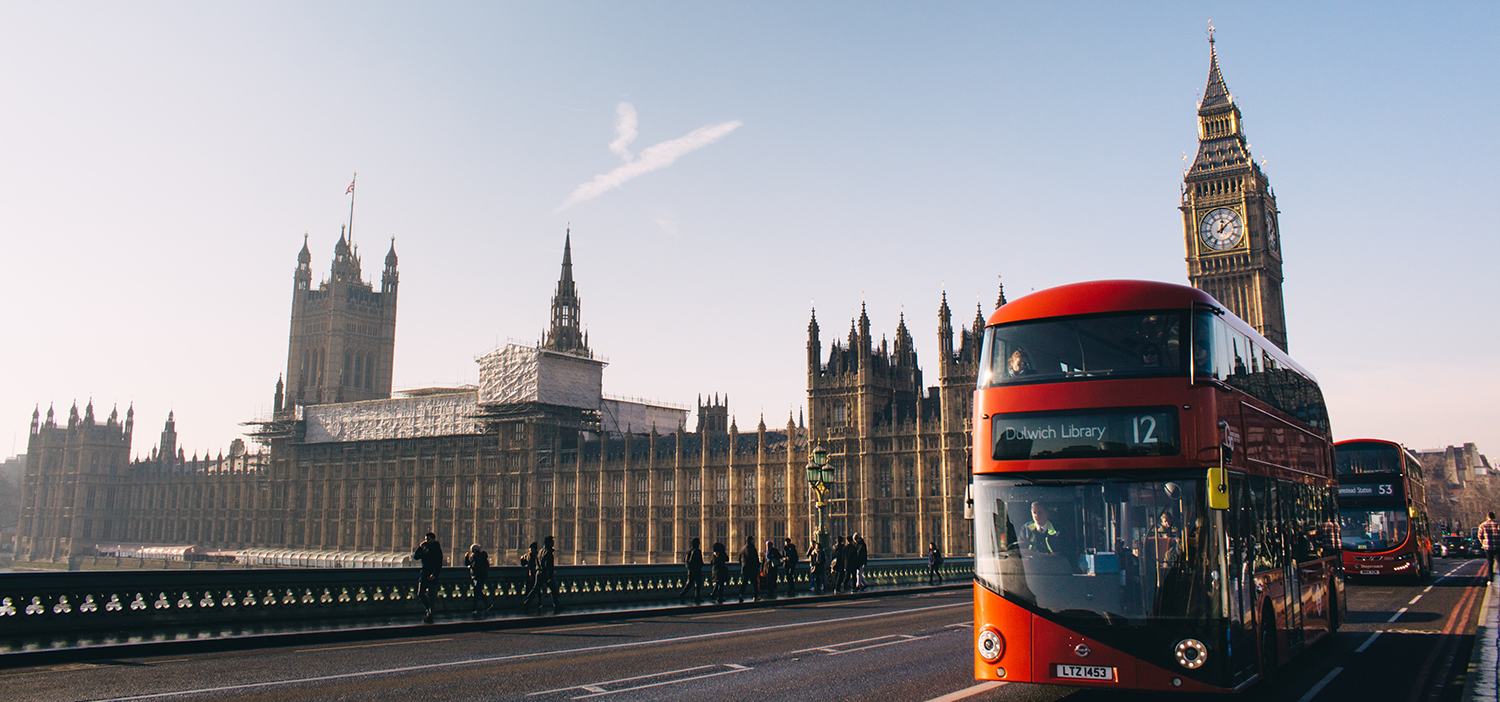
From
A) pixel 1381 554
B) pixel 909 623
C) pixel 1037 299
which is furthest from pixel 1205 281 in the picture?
pixel 1037 299

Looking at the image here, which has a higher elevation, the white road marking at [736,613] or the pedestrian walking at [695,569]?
the pedestrian walking at [695,569]

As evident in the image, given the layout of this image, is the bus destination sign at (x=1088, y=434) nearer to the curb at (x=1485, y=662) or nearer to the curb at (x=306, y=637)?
the curb at (x=1485, y=662)

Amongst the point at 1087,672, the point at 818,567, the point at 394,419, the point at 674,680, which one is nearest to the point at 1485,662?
the point at 1087,672

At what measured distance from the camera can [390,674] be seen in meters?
12.5

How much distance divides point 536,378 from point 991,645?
7779 cm

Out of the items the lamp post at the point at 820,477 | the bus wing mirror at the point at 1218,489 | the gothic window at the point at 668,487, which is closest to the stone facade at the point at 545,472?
the gothic window at the point at 668,487

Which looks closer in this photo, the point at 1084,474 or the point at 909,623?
the point at 1084,474

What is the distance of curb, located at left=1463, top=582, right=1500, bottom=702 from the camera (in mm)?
10828

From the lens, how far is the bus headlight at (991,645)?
31.8 ft

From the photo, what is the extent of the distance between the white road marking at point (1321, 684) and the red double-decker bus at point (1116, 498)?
0.56 metres

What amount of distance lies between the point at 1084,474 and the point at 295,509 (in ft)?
351

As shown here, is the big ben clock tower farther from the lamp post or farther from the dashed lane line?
the dashed lane line

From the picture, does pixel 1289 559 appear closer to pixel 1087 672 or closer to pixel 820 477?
pixel 1087 672

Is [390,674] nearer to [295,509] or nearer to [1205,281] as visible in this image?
[1205,281]
